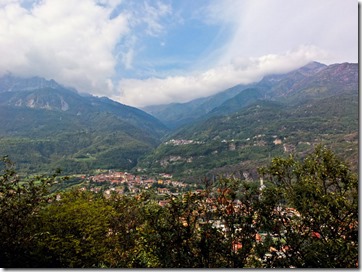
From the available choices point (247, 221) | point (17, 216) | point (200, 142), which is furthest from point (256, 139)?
point (17, 216)

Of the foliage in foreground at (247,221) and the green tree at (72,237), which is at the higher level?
the foliage in foreground at (247,221)

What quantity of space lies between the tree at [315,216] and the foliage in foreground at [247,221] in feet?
0.05

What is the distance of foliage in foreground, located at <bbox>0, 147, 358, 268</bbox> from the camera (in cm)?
488

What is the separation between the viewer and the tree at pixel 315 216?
15.5 feet

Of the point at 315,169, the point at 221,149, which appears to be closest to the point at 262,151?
the point at 221,149

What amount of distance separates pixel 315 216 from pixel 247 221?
1155 mm

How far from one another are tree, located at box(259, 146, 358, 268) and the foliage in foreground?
14 millimetres

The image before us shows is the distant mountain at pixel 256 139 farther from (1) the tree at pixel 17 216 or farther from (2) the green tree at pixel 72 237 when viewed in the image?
(1) the tree at pixel 17 216

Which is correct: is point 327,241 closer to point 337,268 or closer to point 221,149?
point 337,268

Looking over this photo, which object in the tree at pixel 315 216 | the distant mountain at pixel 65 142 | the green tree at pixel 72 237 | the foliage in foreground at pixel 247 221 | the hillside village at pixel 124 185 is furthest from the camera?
the distant mountain at pixel 65 142

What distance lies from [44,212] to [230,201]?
472cm

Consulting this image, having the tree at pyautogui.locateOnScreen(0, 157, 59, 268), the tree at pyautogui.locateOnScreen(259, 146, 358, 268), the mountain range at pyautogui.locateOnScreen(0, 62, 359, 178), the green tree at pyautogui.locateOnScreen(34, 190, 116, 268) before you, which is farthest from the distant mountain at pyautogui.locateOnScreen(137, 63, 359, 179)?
the tree at pyautogui.locateOnScreen(0, 157, 59, 268)

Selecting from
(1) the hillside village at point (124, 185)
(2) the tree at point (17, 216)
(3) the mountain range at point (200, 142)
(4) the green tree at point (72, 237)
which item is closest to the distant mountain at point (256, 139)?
(3) the mountain range at point (200, 142)

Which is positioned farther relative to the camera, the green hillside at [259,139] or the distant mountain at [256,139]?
the green hillside at [259,139]
